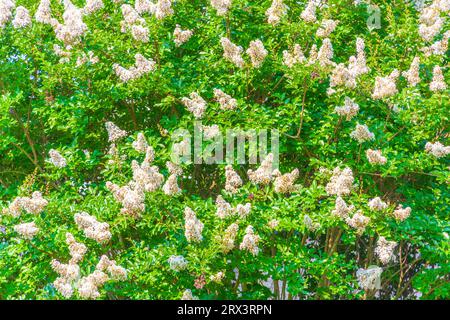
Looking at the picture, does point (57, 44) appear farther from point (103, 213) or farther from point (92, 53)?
point (103, 213)

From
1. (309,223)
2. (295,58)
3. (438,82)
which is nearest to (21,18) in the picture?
(295,58)

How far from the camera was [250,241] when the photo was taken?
4.79 metres

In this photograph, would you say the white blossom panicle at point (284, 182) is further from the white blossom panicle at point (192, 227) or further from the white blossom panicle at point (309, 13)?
the white blossom panicle at point (309, 13)

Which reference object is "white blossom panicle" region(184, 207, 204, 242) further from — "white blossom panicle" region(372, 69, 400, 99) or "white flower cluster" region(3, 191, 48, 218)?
"white blossom panicle" region(372, 69, 400, 99)

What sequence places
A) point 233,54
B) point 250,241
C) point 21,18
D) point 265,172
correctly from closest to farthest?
point 250,241 → point 265,172 → point 233,54 → point 21,18

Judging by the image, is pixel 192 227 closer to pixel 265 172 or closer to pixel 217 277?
pixel 217 277

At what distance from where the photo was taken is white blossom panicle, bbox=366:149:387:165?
5.10 metres

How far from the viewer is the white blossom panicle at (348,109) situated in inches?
207

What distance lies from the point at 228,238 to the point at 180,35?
169 cm

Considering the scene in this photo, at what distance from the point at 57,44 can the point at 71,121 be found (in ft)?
2.14

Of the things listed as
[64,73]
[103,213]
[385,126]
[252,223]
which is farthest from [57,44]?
[385,126]

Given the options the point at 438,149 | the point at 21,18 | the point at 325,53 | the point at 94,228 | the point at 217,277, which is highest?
the point at 21,18

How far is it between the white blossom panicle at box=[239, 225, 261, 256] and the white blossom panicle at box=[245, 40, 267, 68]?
1242 mm

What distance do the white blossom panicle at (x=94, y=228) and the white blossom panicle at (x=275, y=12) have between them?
1949mm
